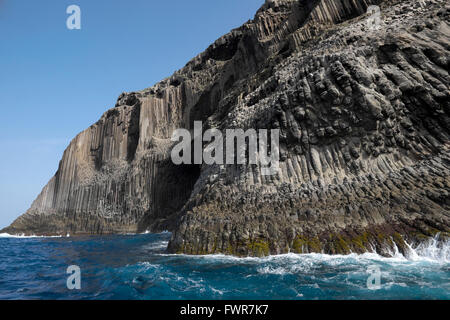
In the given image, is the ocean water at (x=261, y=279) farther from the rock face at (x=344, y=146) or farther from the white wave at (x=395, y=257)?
the rock face at (x=344, y=146)

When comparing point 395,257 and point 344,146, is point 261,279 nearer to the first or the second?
point 395,257

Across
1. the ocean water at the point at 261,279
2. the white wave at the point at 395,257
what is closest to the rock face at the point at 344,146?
the white wave at the point at 395,257

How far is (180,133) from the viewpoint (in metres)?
47.7

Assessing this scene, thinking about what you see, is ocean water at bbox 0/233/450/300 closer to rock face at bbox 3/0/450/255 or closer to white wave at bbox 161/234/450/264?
white wave at bbox 161/234/450/264

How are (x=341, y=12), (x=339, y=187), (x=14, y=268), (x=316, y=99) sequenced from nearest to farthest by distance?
(x=14, y=268) < (x=339, y=187) < (x=316, y=99) < (x=341, y=12)

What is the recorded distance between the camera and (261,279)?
930cm

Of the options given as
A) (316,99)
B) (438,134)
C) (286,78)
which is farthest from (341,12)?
(438,134)

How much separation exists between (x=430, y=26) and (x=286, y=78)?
888cm

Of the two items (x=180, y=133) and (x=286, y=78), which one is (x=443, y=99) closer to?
(x=286, y=78)

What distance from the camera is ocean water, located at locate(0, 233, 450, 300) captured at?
770cm

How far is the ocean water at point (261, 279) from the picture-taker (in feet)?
25.2

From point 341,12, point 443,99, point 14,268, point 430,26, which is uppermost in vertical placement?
point 341,12

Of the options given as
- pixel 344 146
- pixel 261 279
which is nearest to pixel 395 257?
pixel 261 279
